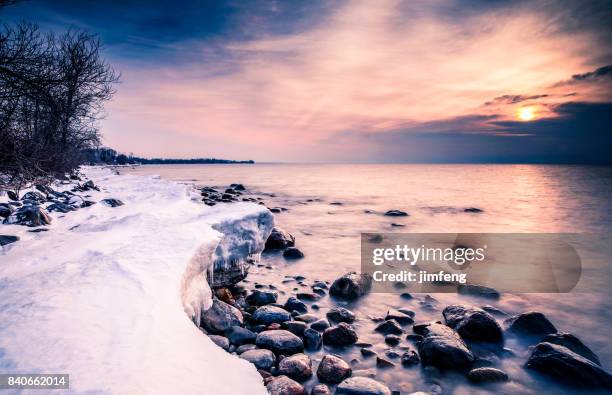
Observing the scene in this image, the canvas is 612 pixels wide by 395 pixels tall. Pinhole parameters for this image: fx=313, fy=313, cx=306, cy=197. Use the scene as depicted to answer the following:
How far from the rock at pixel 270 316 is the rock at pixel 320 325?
0.38m

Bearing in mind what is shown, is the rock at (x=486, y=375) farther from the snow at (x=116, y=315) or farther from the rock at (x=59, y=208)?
the rock at (x=59, y=208)

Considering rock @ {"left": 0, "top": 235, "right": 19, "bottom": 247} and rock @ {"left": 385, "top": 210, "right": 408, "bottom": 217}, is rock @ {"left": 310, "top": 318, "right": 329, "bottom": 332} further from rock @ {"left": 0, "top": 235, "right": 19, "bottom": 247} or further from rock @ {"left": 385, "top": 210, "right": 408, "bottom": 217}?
rock @ {"left": 385, "top": 210, "right": 408, "bottom": 217}

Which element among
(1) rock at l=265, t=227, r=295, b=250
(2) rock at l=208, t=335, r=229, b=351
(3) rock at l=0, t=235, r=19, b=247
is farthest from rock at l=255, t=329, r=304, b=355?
(1) rock at l=265, t=227, r=295, b=250

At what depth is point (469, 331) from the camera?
14.4 feet

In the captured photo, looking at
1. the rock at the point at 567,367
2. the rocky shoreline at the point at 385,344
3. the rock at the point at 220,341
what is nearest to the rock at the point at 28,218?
the rocky shoreline at the point at 385,344

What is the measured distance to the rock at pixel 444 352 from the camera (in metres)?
3.70

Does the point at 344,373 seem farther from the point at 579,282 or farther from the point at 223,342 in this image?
the point at 579,282

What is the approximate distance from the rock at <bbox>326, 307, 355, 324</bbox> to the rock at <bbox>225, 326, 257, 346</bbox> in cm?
139

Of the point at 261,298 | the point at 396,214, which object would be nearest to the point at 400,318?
the point at 261,298

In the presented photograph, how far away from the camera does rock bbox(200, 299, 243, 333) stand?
4.04m

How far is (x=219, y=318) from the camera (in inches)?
163

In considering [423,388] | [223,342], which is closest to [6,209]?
[223,342]

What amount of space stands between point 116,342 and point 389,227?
12.2 metres

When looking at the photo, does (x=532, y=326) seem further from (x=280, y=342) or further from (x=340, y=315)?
(x=280, y=342)
